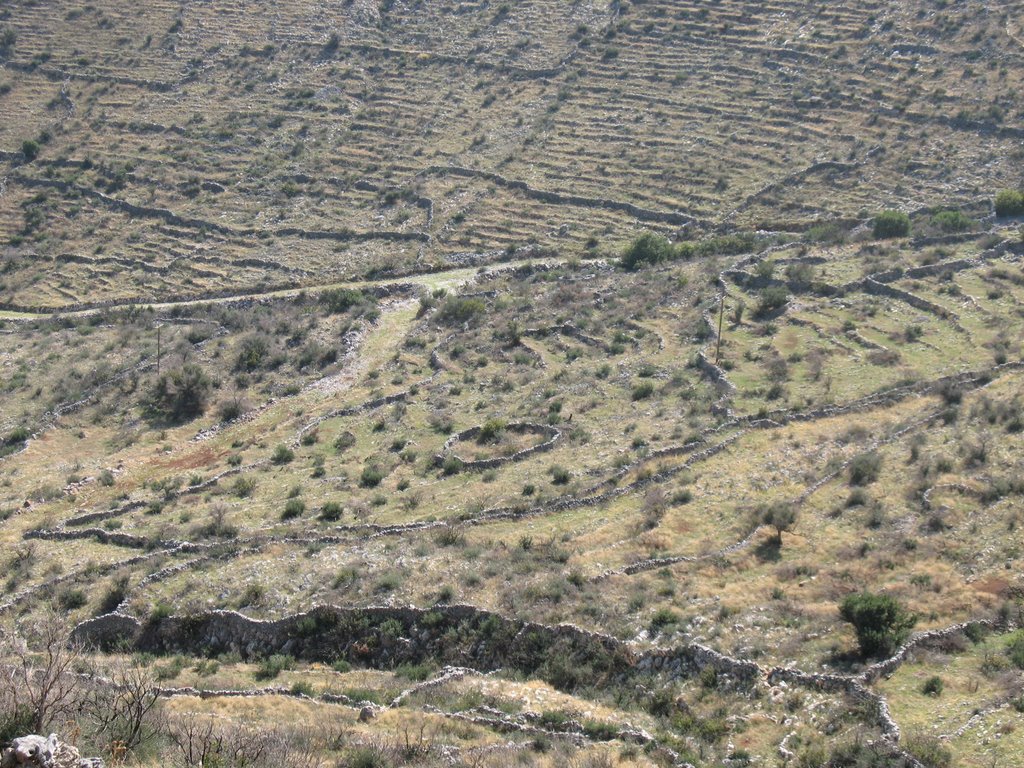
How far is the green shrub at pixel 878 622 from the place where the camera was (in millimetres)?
22125

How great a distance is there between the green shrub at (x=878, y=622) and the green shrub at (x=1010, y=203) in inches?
1642

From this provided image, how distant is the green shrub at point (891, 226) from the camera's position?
2271 inches

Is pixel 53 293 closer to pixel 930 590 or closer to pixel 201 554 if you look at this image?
pixel 201 554

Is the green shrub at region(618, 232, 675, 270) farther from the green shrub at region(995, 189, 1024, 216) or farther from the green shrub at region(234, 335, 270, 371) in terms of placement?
the green shrub at region(234, 335, 270, 371)

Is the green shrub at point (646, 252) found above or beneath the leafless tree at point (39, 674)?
beneath

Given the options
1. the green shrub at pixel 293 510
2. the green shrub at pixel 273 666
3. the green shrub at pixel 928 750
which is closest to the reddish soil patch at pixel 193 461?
the green shrub at pixel 293 510

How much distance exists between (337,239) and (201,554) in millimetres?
38818

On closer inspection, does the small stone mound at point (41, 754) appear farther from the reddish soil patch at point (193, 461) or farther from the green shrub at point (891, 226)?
the green shrub at point (891, 226)

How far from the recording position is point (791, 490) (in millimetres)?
31766

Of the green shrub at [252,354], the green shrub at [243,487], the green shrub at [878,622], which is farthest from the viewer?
the green shrub at [252,354]

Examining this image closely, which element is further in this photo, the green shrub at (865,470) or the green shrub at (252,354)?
the green shrub at (252,354)

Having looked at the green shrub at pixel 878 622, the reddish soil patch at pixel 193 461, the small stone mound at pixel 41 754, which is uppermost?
the small stone mound at pixel 41 754

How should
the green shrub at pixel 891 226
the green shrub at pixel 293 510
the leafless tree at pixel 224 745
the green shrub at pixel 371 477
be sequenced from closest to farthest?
the leafless tree at pixel 224 745 → the green shrub at pixel 293 510 → the green shrub at pixel 371 477 → the green shrub at pixel 891 226

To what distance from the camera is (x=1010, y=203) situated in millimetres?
58031
